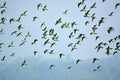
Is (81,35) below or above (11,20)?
below

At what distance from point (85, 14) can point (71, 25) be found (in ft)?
8.00

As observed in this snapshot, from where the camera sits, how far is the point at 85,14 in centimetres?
3362

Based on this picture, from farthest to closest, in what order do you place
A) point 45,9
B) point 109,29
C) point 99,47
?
point 45,9
point 99,47
point 109,29

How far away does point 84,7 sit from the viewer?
3381 centimetres

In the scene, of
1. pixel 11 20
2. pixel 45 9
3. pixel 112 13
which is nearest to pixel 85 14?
pixel 112 13

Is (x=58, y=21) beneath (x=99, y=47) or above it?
above

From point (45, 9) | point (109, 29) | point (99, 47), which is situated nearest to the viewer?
point (109, 29)

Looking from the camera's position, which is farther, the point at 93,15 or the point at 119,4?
the point at 93,15

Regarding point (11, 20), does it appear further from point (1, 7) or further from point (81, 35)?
point (81, 35)

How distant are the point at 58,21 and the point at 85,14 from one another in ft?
12.8

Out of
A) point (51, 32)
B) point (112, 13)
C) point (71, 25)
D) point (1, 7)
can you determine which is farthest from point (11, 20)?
point (112, 13)

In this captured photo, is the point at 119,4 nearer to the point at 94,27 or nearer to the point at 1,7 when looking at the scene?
the point at 94,27

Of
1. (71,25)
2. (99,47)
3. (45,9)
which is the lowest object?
(99,47)

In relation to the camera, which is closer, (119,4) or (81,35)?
(119,4)
